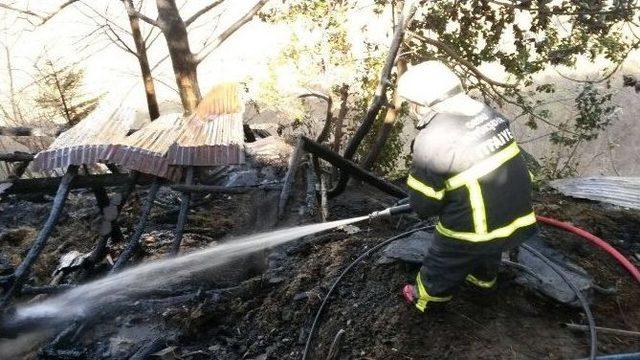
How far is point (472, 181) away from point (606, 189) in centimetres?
394

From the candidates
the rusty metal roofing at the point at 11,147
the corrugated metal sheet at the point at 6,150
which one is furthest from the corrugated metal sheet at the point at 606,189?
the rusty metal roofing at the point at 11,147

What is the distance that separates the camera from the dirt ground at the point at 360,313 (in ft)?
10.7

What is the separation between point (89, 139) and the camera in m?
4.65

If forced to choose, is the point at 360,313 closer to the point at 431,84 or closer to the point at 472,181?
the point at 472,181

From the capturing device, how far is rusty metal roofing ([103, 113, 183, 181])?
4447 mm

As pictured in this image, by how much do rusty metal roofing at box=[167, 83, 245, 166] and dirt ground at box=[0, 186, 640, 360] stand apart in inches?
50.1

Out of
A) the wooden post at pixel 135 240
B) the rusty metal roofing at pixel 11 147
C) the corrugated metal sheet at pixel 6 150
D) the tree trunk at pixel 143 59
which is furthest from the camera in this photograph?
the rusty metal roofing at pixel 11 147

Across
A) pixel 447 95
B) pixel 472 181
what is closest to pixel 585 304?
pixel 472 181

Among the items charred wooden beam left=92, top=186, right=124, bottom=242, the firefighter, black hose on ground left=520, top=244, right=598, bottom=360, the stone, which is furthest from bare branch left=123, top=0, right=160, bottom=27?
black hose on ground left=520, top=244, right=598, bottom=360

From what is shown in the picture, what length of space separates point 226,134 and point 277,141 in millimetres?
2942

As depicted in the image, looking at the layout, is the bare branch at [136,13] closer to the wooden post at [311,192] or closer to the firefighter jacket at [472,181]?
the wooden post at [311,192]

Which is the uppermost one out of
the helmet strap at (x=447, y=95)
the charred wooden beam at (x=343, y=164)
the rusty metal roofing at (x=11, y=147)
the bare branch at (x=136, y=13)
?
the bare branch at (x=136, y=13)

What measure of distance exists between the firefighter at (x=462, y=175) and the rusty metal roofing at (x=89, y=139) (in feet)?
10.6

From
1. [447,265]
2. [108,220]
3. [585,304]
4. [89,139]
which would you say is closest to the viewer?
[447,265]
